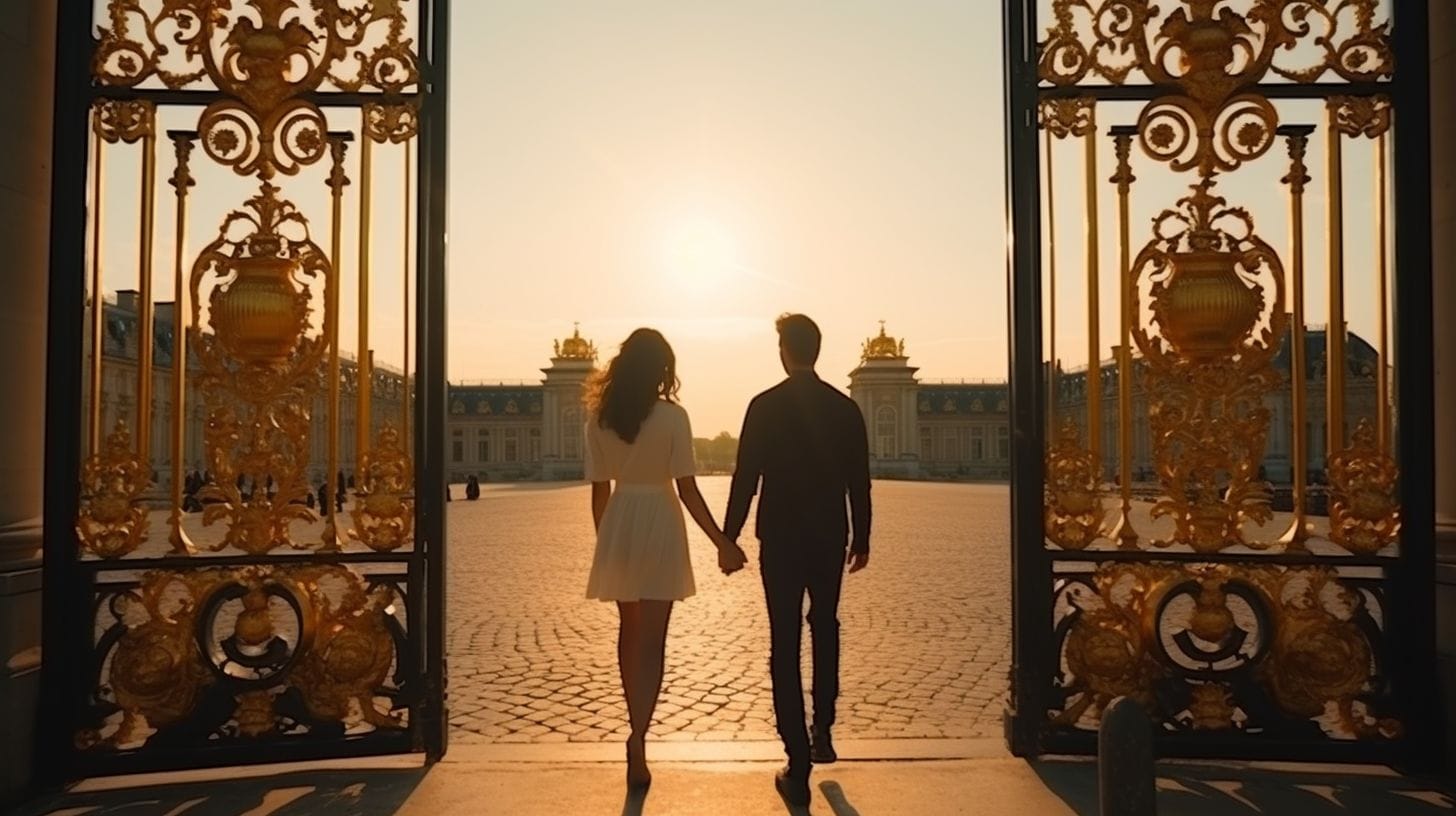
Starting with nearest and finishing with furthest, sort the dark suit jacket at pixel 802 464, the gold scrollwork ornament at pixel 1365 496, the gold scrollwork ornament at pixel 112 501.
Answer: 1. the dark suit jacket at pixel 802 464
2. the gold scrollwork ornament at pixel 112 501
3. the gold scrollwork ornament at pixel 1365 496

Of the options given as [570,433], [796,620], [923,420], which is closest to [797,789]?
[796,620]

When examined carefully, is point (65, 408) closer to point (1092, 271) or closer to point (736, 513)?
point (736, 513)

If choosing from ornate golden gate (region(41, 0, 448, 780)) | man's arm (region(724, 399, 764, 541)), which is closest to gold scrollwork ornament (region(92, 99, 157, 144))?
ornate golden gate (region(41, 0, 448, 780))

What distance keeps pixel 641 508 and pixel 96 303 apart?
7.49 feet

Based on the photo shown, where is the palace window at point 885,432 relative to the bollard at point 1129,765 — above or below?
above

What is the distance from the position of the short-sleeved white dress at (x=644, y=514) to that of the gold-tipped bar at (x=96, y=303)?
6.41ft

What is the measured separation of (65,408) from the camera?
14.0 feet

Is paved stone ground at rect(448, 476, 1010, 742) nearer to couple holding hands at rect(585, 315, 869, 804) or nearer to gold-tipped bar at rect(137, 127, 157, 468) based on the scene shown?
couple holding hands at rect(585, 315, 869, 804)

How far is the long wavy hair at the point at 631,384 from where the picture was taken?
3879 mm

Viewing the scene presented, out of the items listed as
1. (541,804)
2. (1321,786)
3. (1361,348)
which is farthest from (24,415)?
(1361,348)

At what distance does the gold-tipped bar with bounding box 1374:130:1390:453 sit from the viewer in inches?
173

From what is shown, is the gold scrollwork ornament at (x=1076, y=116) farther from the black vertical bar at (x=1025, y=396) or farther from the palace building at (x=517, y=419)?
the palace building at (x=517, y=419)

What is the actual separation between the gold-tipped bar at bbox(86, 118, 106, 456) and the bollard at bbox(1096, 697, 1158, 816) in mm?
3742

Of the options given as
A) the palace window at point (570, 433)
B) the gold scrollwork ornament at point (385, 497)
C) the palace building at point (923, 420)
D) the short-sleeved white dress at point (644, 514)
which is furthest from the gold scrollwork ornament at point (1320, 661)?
the palace window at point (570, 433)
